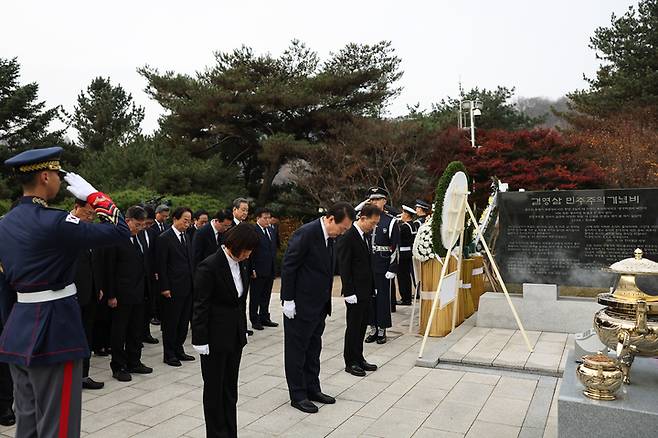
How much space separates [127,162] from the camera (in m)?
16.8

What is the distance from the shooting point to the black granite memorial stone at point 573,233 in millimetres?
6730

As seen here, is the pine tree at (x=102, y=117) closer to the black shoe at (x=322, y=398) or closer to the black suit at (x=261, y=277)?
the black suit at (x=261, y=277)

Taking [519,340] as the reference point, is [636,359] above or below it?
above

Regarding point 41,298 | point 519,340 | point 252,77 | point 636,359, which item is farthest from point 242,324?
point 252,77

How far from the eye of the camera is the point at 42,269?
278cm

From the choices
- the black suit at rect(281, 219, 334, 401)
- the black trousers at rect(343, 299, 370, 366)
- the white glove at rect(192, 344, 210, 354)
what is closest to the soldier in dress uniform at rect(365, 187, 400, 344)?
the black trousers at rect(343, 299, 370, 366)

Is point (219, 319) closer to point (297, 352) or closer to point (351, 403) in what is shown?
point (297, 352)

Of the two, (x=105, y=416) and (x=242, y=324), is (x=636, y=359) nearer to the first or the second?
(x=242, y=324)

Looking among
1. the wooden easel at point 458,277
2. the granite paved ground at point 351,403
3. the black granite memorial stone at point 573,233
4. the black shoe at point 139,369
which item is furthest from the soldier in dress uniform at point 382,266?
the black shoe at point 139,369

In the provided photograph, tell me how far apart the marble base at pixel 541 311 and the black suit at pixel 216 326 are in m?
4.94

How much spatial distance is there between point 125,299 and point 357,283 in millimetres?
2546

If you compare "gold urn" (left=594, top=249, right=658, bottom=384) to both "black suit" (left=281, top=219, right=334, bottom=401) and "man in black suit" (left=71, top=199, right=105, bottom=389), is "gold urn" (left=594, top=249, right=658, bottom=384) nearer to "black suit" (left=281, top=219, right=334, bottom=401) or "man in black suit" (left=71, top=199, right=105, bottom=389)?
"black suit" (left=281, top=219, right=334, bottom=401)

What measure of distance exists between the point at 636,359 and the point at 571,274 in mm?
3264

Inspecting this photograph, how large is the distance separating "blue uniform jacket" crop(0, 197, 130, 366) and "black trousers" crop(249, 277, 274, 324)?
5.09 meters
